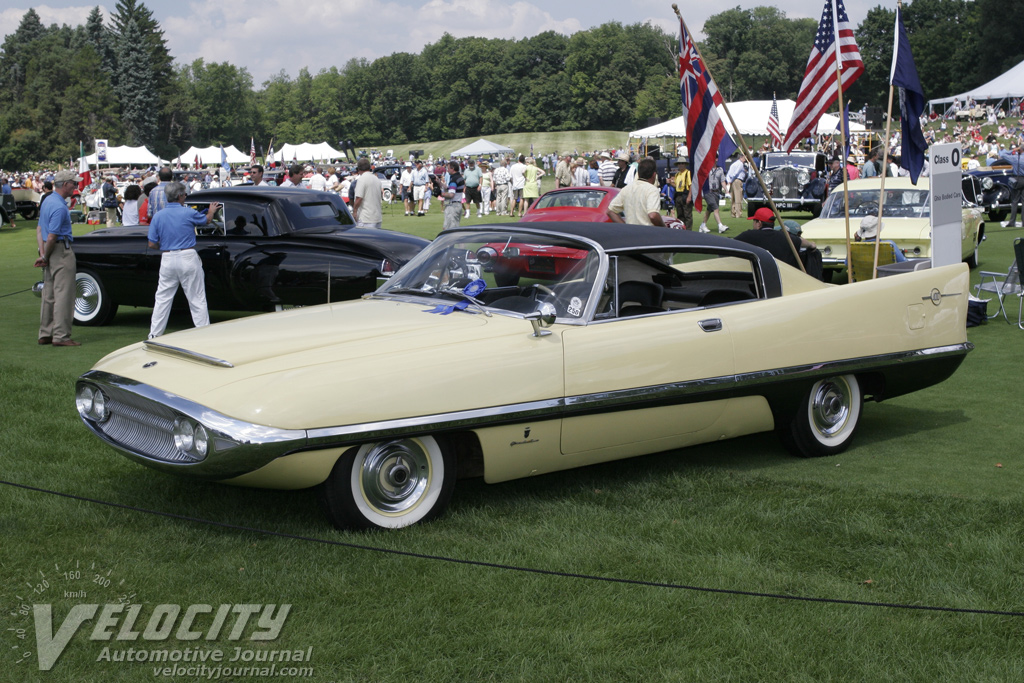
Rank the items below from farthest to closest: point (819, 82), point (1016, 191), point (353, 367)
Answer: point (1016, 191), point (819, 82), point (353, 367)

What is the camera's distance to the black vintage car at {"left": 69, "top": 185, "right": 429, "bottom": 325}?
9.71 meters

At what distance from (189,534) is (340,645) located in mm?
1365

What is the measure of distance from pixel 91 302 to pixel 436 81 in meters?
147

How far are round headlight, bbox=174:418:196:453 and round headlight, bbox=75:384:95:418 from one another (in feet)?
2.85

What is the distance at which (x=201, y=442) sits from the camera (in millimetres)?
4152

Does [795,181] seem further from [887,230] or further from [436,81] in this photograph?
[436,81]

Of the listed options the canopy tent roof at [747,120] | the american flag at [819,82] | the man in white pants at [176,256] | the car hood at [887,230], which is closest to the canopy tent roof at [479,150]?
the canopy tent roof at [747,120]

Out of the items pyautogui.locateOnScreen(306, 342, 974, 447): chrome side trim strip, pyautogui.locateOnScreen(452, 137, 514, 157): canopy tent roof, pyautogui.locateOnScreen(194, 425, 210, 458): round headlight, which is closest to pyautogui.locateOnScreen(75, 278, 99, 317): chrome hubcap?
pyautogui.locateOnScreen(194, 425, 210, 458): round headlight

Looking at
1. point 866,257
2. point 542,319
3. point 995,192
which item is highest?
point 995,192

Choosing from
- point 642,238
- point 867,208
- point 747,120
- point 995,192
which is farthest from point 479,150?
point 642,238

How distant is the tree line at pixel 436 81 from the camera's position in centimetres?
10112

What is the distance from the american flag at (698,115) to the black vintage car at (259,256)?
A: 110 inches

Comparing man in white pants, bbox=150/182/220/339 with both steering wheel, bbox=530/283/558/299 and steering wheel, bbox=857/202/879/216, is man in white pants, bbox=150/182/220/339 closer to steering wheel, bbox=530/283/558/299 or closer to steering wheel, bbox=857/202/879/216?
steering wheel, bbox=530/283/558/299

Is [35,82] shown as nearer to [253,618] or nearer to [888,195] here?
[888,195]
